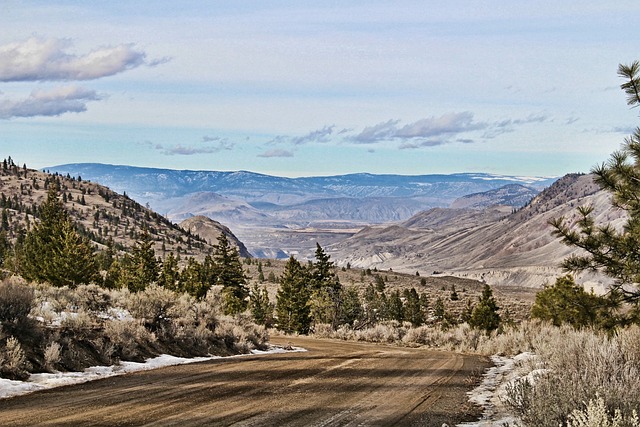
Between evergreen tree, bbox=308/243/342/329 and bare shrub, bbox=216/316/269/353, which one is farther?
evergreen tree, bbox=308/243/342/329

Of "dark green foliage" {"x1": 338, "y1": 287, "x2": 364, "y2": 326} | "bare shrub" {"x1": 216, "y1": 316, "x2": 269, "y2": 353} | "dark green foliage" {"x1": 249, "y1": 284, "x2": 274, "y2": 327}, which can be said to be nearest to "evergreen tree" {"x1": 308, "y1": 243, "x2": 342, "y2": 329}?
"dark green foliage" {"x1": 338, "y1": 287, "x2": 364, "y2": 326}

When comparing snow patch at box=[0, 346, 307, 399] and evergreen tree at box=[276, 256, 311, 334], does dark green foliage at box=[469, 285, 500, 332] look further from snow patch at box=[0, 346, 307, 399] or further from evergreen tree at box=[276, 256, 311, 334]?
snow patch at box=[0, 346, 307, 399]

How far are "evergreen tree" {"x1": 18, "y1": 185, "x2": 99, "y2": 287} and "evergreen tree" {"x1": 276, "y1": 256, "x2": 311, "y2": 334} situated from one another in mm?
15923

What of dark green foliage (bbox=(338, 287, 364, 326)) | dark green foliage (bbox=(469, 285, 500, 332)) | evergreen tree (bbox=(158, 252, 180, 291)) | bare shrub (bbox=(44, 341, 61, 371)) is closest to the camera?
bare shrub (bbox=(44, 341, 61, 371))

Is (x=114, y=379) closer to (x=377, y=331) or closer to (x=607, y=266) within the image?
(x=607, y=266)

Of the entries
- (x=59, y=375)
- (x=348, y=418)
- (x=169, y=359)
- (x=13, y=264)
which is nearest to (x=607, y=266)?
(x=348, y=418)

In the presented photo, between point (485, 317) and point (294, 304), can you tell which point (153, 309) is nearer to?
point (294, 304)

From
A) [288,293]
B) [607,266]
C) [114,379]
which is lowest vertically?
[288,293]

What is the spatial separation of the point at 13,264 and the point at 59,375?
218 feet

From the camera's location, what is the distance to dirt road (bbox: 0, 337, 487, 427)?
10.0 m

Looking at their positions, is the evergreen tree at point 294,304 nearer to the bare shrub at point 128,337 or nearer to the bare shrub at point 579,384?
the bare shrub at point 128,337

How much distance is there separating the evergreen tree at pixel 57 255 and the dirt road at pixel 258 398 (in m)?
31.1

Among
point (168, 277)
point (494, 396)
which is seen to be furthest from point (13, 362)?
point (168, 277)

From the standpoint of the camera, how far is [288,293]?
59375 mm
